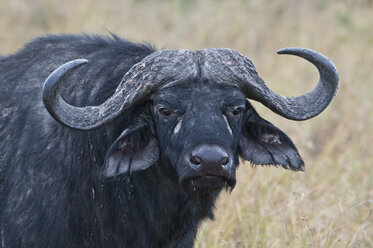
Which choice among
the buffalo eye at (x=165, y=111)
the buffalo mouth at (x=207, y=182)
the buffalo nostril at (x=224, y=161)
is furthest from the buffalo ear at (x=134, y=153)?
the buffalo nostril at (x=224, y=161)

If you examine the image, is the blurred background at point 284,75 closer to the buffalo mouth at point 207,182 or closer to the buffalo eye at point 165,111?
the buffalo mouth at point 207,182

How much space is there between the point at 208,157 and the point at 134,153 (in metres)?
0.67

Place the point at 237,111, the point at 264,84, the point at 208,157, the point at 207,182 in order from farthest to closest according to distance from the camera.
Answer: the point at 264,84 < the point at 237,111 < the point at 207,182 < the point at 208,157

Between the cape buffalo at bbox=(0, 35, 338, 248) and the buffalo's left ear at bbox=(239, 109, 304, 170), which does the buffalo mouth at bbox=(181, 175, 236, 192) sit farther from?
the buffalo's left ear at bbox=(239, 109, 304, 170)

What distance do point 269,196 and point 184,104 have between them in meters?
2.12

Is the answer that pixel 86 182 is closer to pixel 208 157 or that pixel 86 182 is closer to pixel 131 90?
pixel 131 90

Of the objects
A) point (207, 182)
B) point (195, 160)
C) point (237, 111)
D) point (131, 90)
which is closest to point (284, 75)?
point (237, 111)

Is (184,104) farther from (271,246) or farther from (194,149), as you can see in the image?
(271,246)

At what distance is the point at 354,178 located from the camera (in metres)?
6.84

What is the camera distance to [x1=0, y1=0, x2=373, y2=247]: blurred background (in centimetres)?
565

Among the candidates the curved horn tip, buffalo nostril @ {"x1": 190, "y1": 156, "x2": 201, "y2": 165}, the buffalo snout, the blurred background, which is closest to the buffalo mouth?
the buffalo snout

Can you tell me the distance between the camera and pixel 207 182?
13.1 ft

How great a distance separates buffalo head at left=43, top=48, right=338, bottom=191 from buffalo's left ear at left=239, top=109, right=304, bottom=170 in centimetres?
1

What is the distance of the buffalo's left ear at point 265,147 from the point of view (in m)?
4.58
